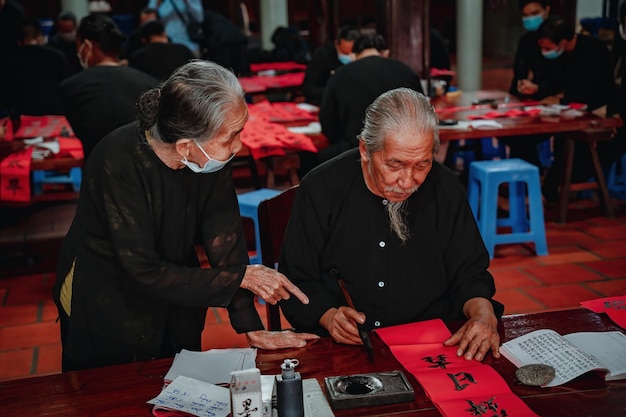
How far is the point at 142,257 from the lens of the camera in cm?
225

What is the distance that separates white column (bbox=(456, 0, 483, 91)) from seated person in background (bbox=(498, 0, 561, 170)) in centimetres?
497

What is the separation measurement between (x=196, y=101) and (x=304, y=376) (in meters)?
0.80

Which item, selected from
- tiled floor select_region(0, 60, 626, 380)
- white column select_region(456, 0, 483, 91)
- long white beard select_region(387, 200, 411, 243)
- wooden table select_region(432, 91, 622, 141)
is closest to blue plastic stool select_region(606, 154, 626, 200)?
tiled floor select_region(0, 60, 626, 380)

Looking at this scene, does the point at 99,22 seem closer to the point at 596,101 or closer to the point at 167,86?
the point at 167,86

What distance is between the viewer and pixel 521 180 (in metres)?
5.16

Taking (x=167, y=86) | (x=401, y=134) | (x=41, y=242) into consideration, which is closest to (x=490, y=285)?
(x=401, y=134)

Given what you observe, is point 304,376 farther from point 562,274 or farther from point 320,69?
point 320,69

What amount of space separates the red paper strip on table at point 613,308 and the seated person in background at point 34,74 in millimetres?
5490

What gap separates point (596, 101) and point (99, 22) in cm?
403

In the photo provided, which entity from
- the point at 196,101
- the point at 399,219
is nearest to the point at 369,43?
the point at 399,219

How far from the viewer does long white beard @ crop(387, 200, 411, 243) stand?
8.30ft

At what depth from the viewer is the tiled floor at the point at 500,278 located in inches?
160

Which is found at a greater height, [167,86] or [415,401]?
[167,86]

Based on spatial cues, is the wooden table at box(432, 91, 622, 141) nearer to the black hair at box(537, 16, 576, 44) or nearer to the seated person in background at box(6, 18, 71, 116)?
Answer: the black hair at box(537, 16, 576, 44)
